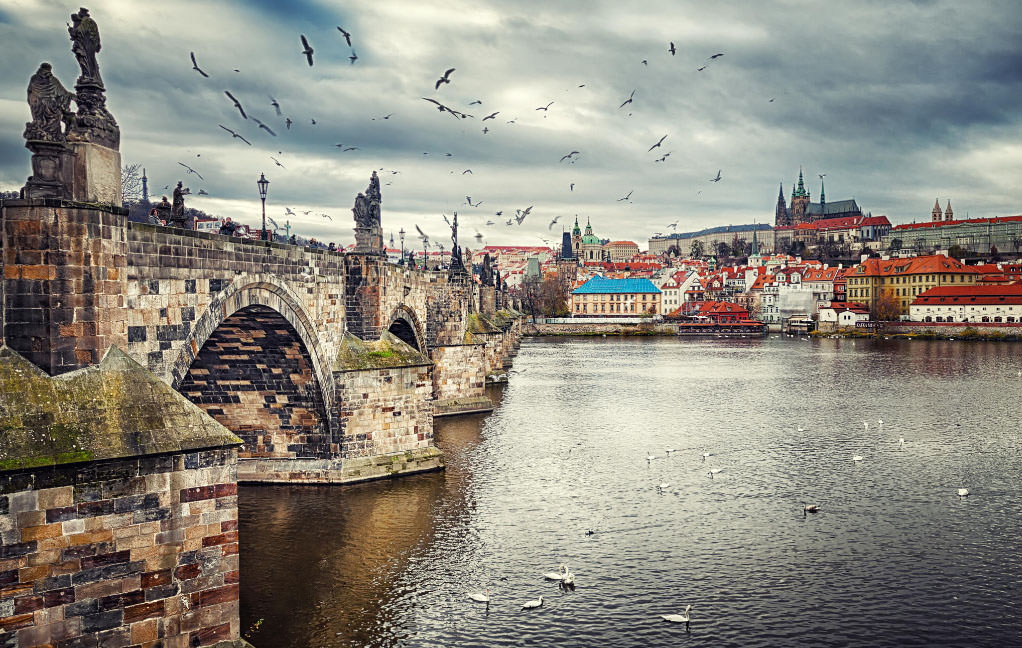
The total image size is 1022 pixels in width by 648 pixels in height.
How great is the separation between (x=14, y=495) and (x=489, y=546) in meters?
11.9

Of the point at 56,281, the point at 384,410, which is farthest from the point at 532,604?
the point at 384,410

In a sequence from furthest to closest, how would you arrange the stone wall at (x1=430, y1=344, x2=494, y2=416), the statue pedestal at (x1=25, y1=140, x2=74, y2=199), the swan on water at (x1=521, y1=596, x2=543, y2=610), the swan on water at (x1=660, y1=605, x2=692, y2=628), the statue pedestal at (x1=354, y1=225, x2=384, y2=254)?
the stone wall at (x1=430, y1=344, x2=494, y2=416) → the statue pedestal at (x1=354, y1=225, x2=384, y2=254) → the swan on water at (x1=521, y1=596, x2=543, y2=610) → the swan on water at (x1=660, y1=605, x2=692, y2=628) → the statue pedestal at (x1=25, y1=140, x2=74, y2=199)

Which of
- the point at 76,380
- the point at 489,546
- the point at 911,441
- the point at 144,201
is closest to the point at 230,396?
the point at 489,546

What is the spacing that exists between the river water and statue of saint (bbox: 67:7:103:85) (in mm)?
10192

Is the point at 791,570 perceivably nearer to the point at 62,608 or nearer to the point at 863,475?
the point at 863,475

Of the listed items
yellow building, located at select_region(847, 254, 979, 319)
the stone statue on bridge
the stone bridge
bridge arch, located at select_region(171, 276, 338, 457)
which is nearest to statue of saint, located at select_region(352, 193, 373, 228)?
the stone bridge

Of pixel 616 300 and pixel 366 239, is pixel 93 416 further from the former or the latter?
pixel 616 300

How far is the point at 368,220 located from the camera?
106 feet

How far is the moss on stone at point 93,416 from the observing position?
35.1ft

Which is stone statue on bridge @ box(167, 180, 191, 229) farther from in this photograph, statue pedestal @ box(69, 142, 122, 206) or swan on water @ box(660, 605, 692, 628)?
swan on water @ box(660, 605, 692, 628)

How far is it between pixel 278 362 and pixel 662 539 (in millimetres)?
11967

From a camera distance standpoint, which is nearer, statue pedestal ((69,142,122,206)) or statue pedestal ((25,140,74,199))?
statue pedestal ((25,140,74,199))

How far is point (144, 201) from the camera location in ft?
120

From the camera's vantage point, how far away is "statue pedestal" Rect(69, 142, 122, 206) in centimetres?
1238
